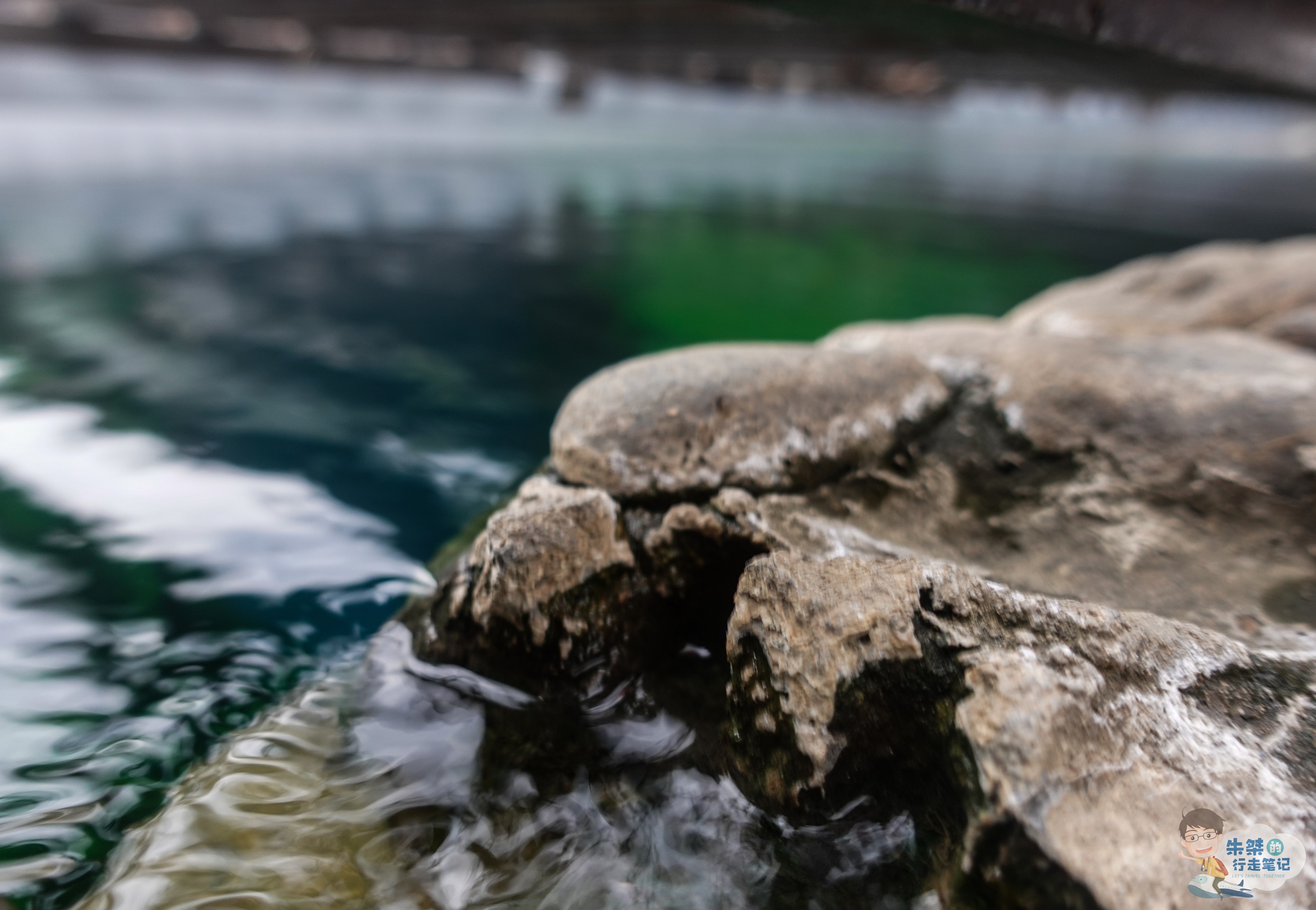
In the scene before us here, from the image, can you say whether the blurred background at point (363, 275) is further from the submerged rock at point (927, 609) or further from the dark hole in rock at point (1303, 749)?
the dark hole in rock at point (1303, 749)

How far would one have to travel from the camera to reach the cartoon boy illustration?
102 cm

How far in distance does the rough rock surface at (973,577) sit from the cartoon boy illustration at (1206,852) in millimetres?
23

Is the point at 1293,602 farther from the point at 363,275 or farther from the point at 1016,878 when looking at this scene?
the point at 363,275

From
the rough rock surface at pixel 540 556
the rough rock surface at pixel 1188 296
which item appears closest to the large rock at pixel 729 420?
the rough rock surface at pixel 540 556

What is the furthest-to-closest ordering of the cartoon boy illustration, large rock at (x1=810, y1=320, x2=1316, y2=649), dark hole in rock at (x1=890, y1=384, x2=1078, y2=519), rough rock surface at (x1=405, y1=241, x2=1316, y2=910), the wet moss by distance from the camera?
dark hole in rock at (x1=890, y1=384, x2=1078, y2=519), large rock at (x1=810, y1=320, x2=1316, y2=649), the wet moss, rough rock surface at (x1=405, y1=241, x2=1316, y2=910), the cartoon boy illustration

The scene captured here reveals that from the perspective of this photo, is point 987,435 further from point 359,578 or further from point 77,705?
point 77,705

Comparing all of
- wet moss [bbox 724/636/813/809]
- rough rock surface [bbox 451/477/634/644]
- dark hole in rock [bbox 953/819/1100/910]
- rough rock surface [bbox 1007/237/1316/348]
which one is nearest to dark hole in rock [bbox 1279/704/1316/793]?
dark hole in rock [bbox 953/819/1100/910]

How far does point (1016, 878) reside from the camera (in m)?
1.06

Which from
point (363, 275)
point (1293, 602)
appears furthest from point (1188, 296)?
point (363, 275)

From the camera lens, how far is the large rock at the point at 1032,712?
3.56 ft

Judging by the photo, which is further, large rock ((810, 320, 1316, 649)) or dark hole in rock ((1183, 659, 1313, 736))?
large rock ((810, 320, 1316, 649))

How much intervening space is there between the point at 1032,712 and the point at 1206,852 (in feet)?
0.97

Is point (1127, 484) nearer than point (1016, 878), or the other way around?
point (1016, 878)

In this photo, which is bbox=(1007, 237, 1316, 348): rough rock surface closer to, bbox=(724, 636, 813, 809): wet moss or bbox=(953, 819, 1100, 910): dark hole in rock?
bbox=(724, 636, 813, 809): wet moss
